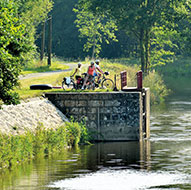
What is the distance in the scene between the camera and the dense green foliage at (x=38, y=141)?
26.3 meters

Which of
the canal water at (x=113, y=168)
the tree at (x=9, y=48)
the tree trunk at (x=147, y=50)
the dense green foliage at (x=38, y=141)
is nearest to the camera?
the tree at (x=9, y=48)

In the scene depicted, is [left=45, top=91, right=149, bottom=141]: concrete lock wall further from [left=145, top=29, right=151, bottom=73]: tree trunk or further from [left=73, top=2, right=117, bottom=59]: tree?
[left=73, top=2, right=117, bottom=59]: tree

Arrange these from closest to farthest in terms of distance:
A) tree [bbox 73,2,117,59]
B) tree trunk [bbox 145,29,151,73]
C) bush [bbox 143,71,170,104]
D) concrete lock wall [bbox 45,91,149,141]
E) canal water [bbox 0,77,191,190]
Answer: canal water [bbox 0,77,191,190]
concrete lock wall [bbox 45,91,149,141]
bush [bbox 143,71,170,104]
tree trunk [bbox 145,29,151,73]
tree [bbox 73,2,117,59]

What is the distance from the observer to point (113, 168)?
26.9 meters

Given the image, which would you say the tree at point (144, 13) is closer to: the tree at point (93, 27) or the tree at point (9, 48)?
the tree at point (93, 27)

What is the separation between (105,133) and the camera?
3419cm

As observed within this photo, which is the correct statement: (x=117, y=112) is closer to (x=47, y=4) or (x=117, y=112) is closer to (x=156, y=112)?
(x=156, y=112)

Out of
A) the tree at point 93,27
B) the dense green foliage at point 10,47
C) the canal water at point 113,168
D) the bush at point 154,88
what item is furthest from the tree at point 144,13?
the dense green foliage at point 10,47

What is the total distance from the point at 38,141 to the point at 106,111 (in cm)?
595

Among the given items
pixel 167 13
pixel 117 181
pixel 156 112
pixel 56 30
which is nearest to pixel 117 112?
pixel 117 181

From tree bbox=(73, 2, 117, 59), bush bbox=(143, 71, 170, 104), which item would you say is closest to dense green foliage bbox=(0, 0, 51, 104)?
bush bbox=(143, 71, 170, 104)

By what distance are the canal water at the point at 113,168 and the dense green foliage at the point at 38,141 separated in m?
0.47

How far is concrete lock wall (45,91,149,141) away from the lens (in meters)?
34.0

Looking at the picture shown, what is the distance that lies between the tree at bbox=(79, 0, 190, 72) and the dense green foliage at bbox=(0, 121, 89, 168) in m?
34.0
